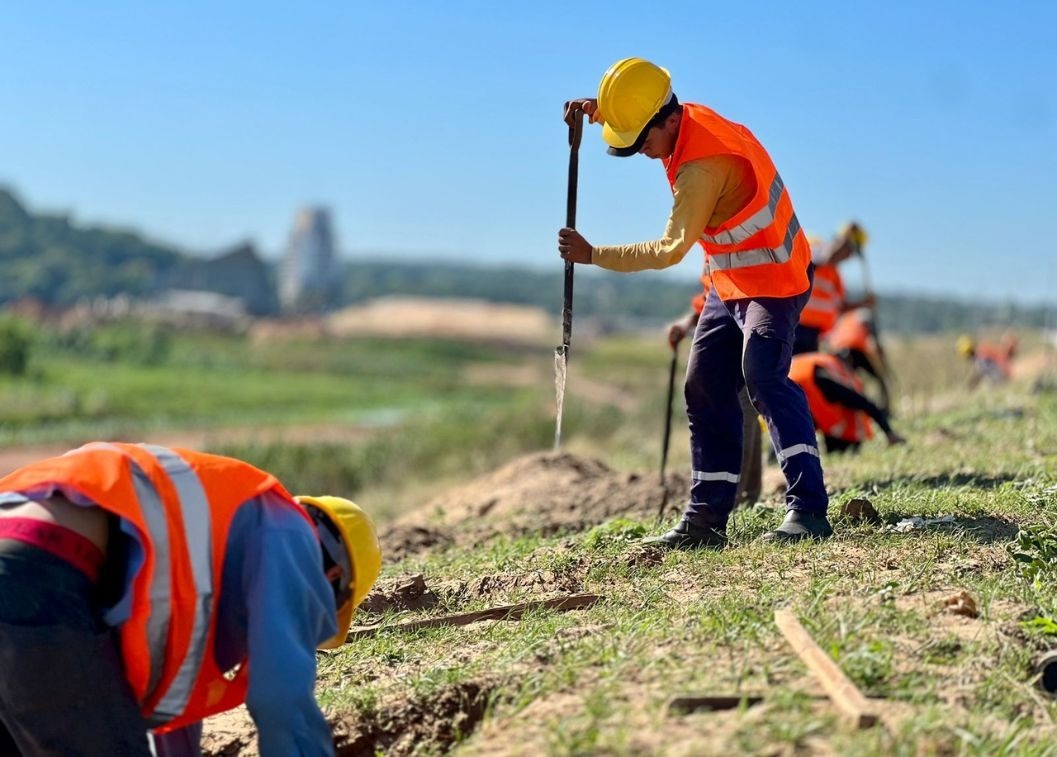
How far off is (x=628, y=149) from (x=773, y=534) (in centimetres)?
168

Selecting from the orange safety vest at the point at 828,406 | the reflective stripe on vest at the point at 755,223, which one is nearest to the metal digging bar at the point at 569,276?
the reflective stripe on vest at the point at 755,223

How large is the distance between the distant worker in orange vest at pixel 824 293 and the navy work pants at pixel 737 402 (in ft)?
12.5

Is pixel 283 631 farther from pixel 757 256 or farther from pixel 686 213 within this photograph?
pixel 757 256

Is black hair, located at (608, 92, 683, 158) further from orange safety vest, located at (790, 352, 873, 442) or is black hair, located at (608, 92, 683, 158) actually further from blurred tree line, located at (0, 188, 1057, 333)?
blurred tree line, located at (0, 188, 1057, 333)

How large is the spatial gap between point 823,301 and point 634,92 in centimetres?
477

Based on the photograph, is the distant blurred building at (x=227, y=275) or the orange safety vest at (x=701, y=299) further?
the distant blurred building at (x=227, y=275)

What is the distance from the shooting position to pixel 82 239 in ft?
353

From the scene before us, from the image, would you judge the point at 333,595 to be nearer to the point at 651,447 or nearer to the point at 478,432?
the point at 651,447

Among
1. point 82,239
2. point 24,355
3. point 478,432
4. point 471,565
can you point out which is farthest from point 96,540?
point 82,239

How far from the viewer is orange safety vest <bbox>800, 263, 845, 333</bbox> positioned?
9.45 meters

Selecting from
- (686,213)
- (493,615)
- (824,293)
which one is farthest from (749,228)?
(824,293)

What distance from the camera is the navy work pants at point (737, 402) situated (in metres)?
5.23

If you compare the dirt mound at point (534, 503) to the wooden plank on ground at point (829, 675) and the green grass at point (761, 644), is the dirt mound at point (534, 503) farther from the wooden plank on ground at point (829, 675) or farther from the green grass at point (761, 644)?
the wooden plank on ground at point (829, 675)

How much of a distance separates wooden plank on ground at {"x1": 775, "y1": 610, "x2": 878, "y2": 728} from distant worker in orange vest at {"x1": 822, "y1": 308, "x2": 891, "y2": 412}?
7.91 metres
